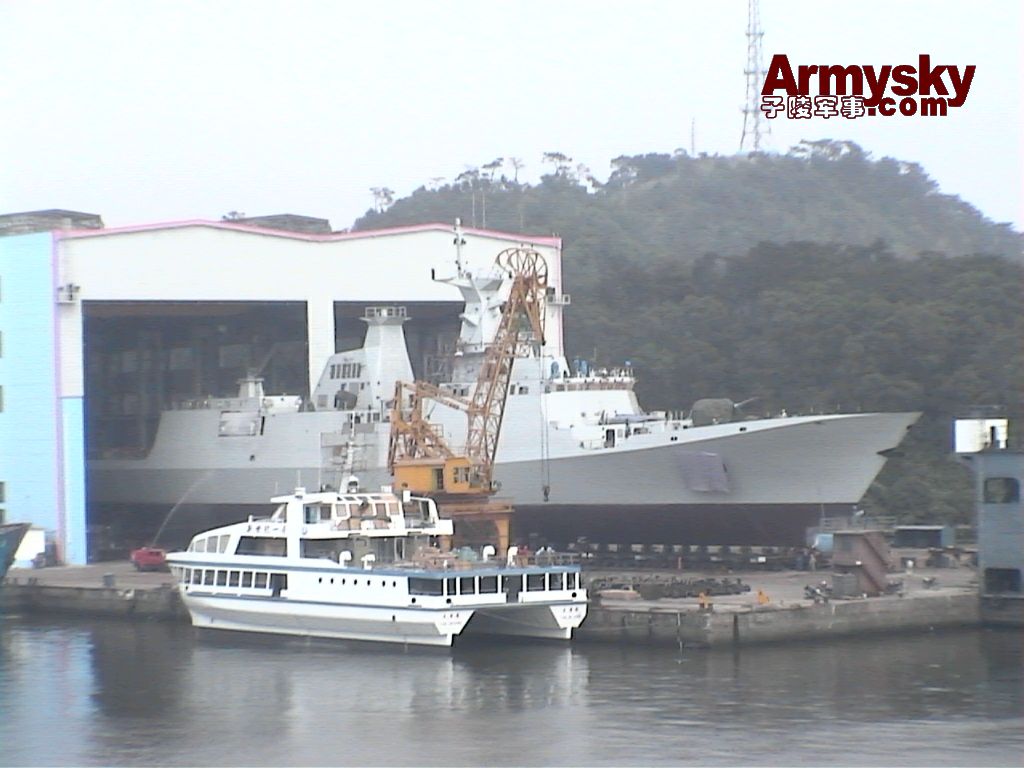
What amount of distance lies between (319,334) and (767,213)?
30450 millimetres

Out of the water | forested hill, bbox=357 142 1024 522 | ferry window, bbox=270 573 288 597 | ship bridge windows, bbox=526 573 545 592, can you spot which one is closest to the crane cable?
forested hill, bbox=357 142 1024 522

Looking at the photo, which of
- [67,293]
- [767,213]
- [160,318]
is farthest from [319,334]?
[767,213]

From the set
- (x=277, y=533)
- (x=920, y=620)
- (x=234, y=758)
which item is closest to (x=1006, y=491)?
(x=920, y=620)

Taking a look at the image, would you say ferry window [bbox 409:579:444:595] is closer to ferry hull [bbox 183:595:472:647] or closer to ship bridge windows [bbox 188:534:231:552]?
ferry hull [bbox 183:595:472:647]

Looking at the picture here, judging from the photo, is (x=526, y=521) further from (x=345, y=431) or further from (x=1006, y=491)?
(x=1006, y=491)

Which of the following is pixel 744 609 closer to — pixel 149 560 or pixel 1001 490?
pixel 1001 490

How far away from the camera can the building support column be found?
4150 cm

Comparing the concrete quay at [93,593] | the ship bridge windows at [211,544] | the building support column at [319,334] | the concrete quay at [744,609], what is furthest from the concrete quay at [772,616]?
the building support column at [319,334]

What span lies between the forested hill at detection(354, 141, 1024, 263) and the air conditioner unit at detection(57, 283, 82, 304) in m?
29.7

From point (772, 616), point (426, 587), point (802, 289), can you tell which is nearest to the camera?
point (426, 587)

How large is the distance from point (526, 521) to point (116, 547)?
1027 cm

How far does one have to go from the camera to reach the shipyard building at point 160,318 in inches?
Result: 1460

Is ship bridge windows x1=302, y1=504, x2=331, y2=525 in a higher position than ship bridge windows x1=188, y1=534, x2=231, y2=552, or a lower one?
higher

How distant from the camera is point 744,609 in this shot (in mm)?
26000
